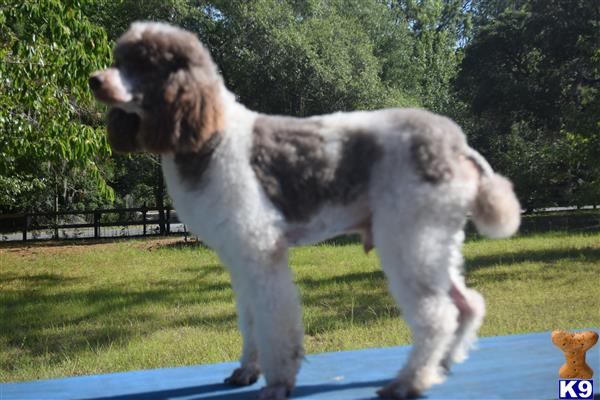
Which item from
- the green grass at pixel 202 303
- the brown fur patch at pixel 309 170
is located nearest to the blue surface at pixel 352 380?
the brown fur patch at pixel 309 170

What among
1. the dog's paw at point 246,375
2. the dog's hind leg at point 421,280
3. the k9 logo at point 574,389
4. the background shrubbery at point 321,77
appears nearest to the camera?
the dog's hind leg at point 421,280

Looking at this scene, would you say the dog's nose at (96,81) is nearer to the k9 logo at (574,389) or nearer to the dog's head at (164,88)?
the dog's head at (164,88)

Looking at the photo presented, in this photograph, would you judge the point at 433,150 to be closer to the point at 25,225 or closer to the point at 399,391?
the point at 399,391

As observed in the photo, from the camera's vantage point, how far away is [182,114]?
6.71 ft

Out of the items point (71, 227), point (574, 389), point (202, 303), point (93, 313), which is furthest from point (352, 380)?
point (71, 227)

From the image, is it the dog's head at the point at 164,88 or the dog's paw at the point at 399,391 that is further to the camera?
the dog's paw at the point at 399,391

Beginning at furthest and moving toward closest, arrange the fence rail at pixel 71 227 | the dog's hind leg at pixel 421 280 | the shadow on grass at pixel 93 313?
→ the fence rail at pixel 71 227
the shadow on grass at pixel 93 313
the dog's hind leg at pixel 421 280

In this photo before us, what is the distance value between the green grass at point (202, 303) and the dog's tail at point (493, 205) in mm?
3480

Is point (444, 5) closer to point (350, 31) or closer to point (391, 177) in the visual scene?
point (350, 31)

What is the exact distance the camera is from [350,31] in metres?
15.0

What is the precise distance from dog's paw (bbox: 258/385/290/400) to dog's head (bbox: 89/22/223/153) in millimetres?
888

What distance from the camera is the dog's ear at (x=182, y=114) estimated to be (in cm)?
204

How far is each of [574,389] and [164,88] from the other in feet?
6.05

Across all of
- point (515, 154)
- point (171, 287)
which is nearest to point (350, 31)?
point (515, 154)
